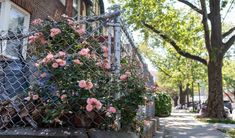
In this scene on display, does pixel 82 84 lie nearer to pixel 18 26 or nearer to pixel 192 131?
pixel 18 26

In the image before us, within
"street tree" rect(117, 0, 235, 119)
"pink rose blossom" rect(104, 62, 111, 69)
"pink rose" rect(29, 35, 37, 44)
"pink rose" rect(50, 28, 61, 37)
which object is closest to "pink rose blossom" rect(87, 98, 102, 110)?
"pink rose blossom" rect(104, 62, 111, 69)

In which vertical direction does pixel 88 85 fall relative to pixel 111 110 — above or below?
above

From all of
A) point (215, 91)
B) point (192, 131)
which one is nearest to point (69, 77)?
point (192, 131)

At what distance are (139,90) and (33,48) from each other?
118cm

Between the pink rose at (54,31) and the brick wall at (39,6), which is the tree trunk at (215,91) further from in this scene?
the pink rose at (54,31)

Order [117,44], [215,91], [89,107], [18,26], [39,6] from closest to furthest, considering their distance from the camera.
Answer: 1. [89,107]
2. [117,44]
3. [18,26]
4. [39,6]
5. [215,91]

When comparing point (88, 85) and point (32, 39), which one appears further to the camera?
point (32, 39)

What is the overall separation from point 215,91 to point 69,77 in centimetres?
1619

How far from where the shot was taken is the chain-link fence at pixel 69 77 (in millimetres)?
2771

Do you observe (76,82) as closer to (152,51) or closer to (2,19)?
(2,19)

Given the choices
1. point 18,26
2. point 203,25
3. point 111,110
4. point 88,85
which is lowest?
point 111,110

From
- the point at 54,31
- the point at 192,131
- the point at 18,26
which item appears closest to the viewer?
the point at 54,31

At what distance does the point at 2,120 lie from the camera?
2.99 meters

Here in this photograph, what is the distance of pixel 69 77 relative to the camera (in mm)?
2783
